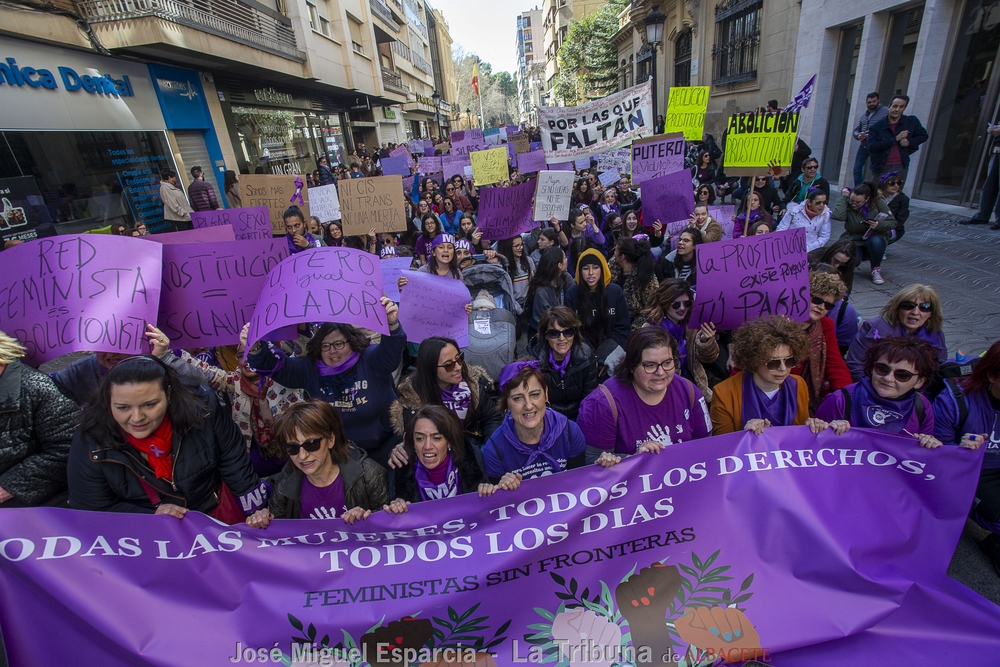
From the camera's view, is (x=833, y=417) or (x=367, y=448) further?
(x=367, y=448)

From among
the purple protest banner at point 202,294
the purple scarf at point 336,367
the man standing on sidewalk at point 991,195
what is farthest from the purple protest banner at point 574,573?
the man standing on sidewalk at point 991,195

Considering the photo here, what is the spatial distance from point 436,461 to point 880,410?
86.9 inches

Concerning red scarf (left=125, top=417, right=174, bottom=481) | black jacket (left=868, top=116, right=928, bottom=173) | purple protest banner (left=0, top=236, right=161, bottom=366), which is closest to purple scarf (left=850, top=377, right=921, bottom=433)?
red scarf (left=125, top=417, right=174, bottom=481)

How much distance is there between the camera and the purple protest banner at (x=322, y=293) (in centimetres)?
242

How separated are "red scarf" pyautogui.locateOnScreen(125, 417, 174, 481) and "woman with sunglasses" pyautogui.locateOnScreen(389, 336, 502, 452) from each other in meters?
1.11

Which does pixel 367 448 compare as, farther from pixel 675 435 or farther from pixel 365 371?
pixel 675 435

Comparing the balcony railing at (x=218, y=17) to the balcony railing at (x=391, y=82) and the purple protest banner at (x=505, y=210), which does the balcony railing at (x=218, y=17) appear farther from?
the balcony railing at (x=391, y=82)

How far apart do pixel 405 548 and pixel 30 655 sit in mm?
1513

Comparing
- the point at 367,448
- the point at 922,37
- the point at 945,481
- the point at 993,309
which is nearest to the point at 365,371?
the point at 367,448

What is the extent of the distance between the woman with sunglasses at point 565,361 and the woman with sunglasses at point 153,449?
1879mm

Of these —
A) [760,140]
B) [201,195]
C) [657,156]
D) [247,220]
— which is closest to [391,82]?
[201,195]

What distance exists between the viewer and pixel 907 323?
3.00m

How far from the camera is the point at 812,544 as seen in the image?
6.77 ft

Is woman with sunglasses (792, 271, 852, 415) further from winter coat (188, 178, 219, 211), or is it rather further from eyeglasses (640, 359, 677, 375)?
winter coat (188, 178, 219, 211)
